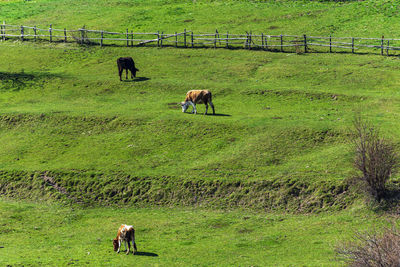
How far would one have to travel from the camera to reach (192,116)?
124ft

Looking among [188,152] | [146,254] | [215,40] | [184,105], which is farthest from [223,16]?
[146,254]

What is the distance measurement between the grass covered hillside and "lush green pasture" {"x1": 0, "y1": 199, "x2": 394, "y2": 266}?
1.60 metres

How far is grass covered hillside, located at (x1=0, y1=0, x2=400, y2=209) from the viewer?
30984mm

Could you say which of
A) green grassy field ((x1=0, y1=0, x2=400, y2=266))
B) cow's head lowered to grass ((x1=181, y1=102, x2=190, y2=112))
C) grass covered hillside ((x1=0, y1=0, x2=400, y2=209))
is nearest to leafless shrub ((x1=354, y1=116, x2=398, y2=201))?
green grassy field ((x1=0, y1=0, x2=400, y2=266))

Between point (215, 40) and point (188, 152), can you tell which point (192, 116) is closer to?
point (188, 152)

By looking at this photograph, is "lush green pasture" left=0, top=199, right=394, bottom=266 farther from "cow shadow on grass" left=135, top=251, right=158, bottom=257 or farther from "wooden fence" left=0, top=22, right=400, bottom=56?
"wooden fence" left=0, top=22, right=400, bottom=56

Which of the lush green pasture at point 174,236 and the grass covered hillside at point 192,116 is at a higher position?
the grass covered hillside at point 192,116

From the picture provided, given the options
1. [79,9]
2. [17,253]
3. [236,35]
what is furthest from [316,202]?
[79,9]

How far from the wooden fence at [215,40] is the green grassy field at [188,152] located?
81.7 inches

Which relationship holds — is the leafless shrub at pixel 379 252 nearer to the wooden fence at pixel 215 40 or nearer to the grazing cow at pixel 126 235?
the grazing cow at pixel 126 235

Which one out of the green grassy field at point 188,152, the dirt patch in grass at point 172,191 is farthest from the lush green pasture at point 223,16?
the dirt patch in grass at point 172,191

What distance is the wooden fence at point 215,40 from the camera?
53688mm

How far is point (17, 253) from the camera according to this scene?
23875 mm

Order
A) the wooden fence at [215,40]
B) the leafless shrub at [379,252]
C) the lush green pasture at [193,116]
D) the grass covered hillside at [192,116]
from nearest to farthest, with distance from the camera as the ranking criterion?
the leafless shrub at [379,252] < the grass covered hillside at [192,116] < the lush green pasture at [193,116] < the wooden fence at [215,40]
